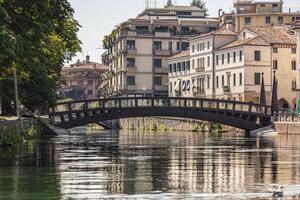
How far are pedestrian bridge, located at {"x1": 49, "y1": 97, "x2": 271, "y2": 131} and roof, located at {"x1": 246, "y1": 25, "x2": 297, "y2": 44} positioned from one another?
2615cm

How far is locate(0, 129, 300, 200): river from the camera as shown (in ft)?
102

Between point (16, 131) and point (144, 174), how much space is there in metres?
28.8

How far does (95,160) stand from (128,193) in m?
17.6

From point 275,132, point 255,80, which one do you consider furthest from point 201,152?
point 255,80

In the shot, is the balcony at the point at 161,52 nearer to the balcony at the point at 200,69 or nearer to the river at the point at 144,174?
the balcony at the point at 200,69

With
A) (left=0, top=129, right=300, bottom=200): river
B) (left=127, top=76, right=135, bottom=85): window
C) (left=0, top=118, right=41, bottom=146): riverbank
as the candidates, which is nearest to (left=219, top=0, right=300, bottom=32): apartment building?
(left=127, top=76, right=135, bottom=85): window

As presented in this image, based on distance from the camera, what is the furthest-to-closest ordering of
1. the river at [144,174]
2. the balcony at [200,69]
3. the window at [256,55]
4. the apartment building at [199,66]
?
1. the balcony at [200,69]
2. the apartment building at [199,66]
3. the window at [256,55]
4. the river at [144,174]

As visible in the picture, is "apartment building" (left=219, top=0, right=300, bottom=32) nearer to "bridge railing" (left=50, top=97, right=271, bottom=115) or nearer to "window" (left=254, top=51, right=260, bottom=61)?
"window" (left=254, top=51, right=260, bottom=61)

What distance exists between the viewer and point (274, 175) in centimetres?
3847

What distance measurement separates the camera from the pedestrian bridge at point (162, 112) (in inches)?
3856

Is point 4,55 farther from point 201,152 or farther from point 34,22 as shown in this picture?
point 201,152

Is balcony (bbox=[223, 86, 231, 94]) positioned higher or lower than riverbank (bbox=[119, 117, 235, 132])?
higher

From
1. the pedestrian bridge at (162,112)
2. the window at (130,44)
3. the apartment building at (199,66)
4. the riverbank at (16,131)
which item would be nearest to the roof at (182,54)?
the apartment building at (199,66)

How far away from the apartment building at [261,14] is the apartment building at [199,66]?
13421 millimetres
